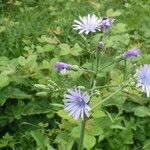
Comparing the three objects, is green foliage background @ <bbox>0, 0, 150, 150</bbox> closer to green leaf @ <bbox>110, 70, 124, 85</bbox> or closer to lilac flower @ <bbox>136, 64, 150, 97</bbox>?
green leaf @ <bbox>110, 70, 124, 85</bbox>

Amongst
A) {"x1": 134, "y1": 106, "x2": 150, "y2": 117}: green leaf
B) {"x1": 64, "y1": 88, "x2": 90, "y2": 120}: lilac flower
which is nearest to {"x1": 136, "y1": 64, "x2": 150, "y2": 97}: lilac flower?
{"x1": 64, "y1": 88, "x2": 90, "y2": 120}: lilac flower

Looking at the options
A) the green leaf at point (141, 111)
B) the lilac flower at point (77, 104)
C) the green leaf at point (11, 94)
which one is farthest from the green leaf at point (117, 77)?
the lilac flower at point (77, 104)

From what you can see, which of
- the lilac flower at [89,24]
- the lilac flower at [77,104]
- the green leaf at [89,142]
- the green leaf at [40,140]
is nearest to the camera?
the lilac flower at [77,104]

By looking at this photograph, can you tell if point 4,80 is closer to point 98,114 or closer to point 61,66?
point 98,114

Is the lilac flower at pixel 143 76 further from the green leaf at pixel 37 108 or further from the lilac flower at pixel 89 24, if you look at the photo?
the green leaf at pixel 37 108

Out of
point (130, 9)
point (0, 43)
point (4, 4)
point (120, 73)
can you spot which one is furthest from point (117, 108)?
point (4, 4)

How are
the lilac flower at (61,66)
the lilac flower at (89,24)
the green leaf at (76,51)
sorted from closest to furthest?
1. the lilac flower at (61,66)
2. the lilac flower at (89,24)
3. the green leaf at (76,51)

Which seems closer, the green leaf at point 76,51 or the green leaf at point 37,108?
the green leaf at point 37,108

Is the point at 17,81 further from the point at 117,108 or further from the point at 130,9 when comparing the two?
the point at 130,9

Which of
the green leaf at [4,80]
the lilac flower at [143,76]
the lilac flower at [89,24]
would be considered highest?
the lilac flower at [89,24]
